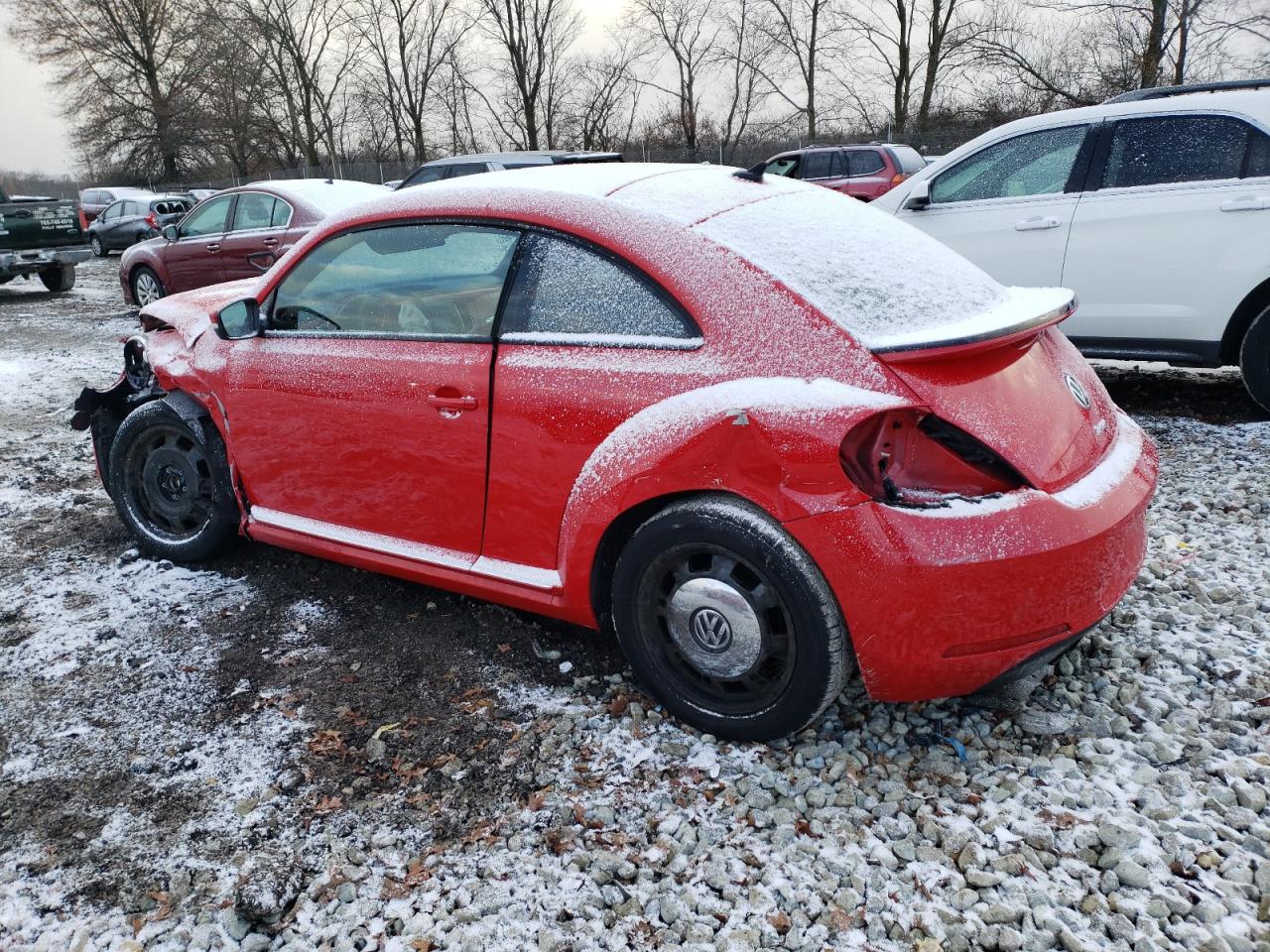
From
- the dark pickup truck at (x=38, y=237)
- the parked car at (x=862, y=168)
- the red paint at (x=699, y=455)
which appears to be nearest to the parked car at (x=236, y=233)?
the dark pickup truck at (x=38, y=237)

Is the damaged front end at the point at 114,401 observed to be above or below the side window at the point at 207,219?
below

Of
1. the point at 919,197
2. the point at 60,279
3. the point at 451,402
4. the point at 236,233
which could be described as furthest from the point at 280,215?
the point at 451,402

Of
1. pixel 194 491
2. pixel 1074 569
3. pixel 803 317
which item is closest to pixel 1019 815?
pixel 1074 569

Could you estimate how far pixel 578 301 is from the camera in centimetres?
277

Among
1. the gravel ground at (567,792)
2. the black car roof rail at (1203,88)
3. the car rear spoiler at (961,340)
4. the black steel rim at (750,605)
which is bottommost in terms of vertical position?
the gravel ground at (567,792)

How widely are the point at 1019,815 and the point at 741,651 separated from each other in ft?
2.65

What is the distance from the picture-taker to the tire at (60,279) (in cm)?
1530

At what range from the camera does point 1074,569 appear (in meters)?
2.30

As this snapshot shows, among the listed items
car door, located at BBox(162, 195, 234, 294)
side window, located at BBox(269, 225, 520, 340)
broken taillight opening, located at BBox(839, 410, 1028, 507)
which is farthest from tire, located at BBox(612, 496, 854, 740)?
car door, located at BBox(162, 195, 234, 294)

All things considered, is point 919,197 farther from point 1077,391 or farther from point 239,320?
point 239,320

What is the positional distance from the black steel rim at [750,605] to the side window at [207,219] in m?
9.67

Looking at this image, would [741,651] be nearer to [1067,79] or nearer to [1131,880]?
[1131,880]

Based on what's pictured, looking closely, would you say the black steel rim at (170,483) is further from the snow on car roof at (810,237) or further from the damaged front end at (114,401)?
the snow on car roof at (810,237)

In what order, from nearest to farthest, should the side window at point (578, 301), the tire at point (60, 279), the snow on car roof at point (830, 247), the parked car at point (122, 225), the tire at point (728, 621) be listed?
the tire at point (728, 621)
the snow on car roof at point (830, 247)
the side window at point (578, 301)
the tire at point (60, 279)
the parked car at point (122, 225)
